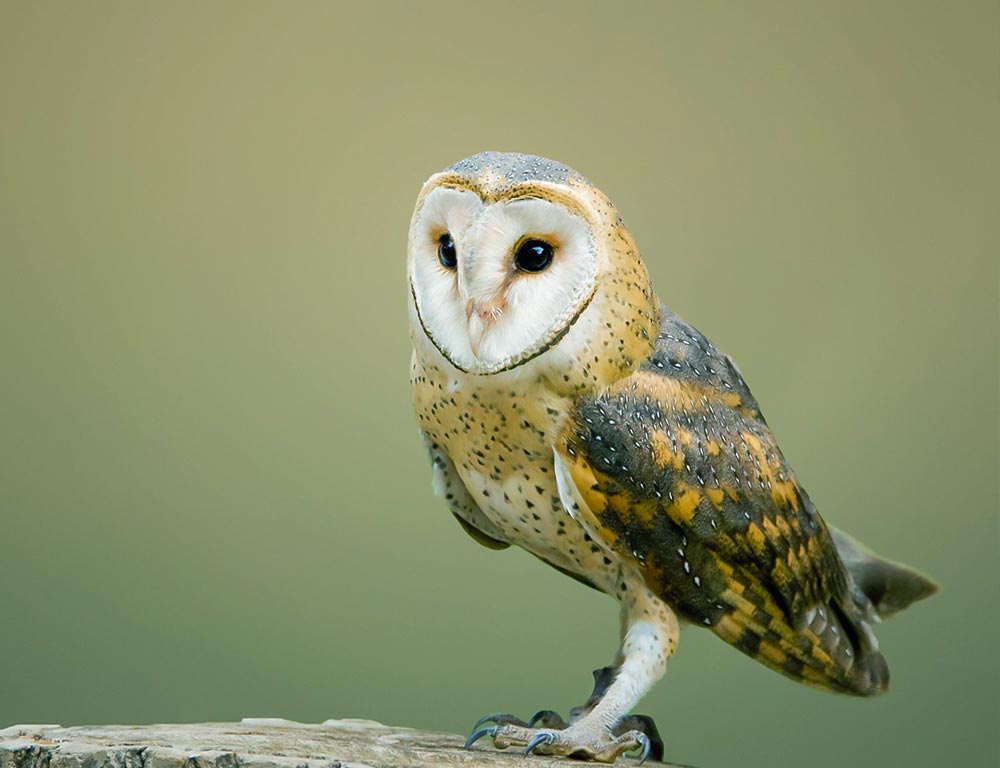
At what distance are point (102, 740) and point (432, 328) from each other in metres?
0.66

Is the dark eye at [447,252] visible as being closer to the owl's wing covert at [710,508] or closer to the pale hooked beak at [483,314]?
the pale hooked beak at [483,314]

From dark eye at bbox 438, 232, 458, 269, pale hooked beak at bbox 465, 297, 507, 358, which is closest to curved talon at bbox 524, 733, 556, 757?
pale hooked beak at bbox 465, 297, 507, 358

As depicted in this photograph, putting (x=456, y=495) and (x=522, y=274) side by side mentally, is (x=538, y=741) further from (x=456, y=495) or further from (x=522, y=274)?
(x=522, y=274)

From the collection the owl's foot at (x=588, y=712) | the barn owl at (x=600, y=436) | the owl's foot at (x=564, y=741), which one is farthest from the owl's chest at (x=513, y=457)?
the owl's foot at (x=564, y=741)

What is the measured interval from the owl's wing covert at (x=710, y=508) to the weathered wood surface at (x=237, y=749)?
0.29 m

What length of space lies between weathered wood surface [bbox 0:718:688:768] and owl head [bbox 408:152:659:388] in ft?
1.62

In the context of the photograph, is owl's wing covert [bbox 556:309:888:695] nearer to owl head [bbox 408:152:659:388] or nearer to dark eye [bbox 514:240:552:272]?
owl head [bbox 408:152:659:388]

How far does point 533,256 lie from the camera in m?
1.56

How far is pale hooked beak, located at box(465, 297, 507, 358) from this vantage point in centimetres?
153

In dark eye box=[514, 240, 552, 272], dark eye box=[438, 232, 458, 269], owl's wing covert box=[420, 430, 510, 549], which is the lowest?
owl's wing covert box=[420, 430, 510, 549]

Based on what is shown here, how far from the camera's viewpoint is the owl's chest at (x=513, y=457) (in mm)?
1604

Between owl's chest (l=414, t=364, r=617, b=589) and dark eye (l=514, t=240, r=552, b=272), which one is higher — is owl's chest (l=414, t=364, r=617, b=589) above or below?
below

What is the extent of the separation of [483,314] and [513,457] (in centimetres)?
22

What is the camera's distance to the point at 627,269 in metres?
1.63
